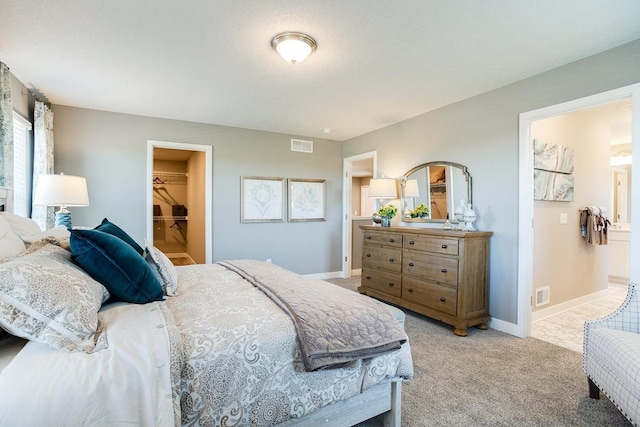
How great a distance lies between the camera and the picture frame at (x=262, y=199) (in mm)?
4836

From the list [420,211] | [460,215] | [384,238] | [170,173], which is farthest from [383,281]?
[170,173]

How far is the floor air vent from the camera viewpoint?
344 centimetres

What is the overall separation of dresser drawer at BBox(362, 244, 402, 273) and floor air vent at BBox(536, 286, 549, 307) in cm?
153

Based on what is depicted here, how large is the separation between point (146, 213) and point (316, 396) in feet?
12.3

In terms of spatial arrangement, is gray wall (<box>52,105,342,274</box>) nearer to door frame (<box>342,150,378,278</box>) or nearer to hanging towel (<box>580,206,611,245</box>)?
door frame (<box>342,150,378,278</box>)

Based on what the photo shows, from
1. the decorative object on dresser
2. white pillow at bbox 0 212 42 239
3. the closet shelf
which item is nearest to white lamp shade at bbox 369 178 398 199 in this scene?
the decorative object on dresser

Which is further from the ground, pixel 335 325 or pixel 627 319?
pixel 335 325

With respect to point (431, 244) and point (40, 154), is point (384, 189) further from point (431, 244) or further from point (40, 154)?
point (40, 154)

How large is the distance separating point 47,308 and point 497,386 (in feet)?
8.43

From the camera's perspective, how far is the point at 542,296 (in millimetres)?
3486

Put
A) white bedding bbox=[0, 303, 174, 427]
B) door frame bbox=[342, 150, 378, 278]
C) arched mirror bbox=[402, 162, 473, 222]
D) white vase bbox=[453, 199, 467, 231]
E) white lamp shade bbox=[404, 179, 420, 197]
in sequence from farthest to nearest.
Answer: door frame bbox=[342, 150, 378, 278] < white lamp shade bbox=[404, 179, 420, 197] < arched mirror bbox=[402, 162, 473, 222] < white vase bbox=[453, 199, 467, 231] < white bedding bbox=[0, 303, 174, 427]

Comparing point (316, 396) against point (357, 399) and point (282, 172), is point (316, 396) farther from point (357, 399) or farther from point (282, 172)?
point (282, 172)

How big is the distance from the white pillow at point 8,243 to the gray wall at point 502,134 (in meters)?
3.73

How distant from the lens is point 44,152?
3.30 m
